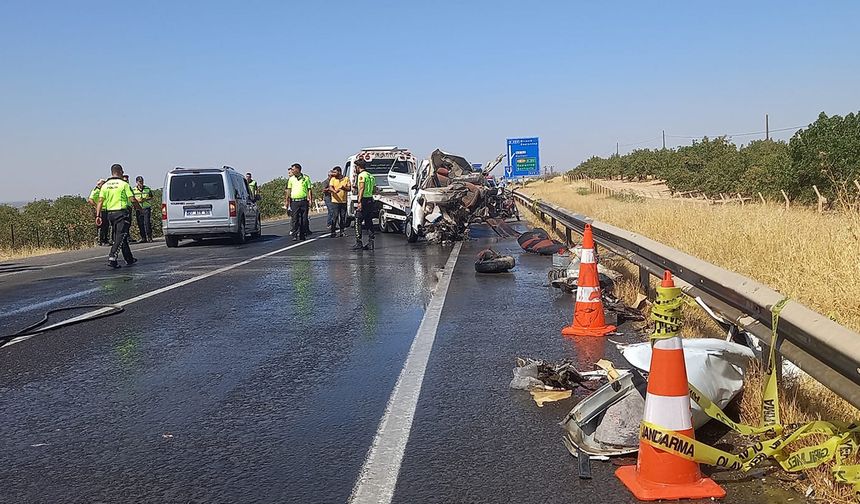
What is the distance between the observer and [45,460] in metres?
4.25

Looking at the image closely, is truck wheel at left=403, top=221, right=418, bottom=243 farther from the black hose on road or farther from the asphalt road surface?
the black hose on road

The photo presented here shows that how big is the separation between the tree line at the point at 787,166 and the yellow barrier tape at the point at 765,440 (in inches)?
282

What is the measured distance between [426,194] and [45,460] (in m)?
13.6

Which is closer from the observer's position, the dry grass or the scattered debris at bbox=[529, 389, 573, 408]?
the scattered debris at bbox=[529, 389, 573, 408]

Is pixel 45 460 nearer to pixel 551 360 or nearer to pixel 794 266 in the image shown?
pixel 551 360

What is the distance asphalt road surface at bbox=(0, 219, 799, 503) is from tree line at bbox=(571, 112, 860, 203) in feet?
20.5

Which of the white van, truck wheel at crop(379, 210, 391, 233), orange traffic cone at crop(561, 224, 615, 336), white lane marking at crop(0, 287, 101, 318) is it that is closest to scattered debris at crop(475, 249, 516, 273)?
orange traffic cone at crop(561, 224, 615, 336)

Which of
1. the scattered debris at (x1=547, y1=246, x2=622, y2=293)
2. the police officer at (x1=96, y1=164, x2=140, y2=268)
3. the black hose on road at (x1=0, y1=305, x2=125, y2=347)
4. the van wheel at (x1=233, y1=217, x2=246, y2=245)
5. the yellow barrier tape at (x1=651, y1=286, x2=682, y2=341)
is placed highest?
the police officer at (x1=96, y1=164, x2=140, y2=268)

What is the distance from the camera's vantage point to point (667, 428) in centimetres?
360

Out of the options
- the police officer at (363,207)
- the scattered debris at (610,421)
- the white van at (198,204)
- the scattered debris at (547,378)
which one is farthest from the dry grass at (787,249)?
the white van at (198,204)

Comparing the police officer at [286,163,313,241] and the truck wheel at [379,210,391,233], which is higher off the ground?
the police officer at [286,163,313,241]

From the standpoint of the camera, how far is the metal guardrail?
339cm

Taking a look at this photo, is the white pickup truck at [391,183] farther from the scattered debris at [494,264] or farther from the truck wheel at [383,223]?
the scattered debris at [494,264]

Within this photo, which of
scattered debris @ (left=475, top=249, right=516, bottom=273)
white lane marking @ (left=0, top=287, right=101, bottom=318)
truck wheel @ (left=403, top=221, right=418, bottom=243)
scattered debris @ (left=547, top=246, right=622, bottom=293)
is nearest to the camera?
scattered debris @ (left=547, top=246, right=622, bottom=293)
